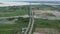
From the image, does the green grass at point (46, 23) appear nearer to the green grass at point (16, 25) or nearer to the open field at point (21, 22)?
the open field at point (21, 22)

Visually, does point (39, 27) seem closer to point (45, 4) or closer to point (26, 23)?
point (26, 23)

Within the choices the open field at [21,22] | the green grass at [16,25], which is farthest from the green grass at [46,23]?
the green grass at [16,25]

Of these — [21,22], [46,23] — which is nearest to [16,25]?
[21,22]

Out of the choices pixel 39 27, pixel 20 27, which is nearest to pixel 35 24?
pixel 39 27

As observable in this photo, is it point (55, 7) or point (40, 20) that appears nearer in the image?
point (40, 20)

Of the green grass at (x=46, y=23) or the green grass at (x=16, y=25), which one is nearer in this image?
the green grass at (x=16, y=25)

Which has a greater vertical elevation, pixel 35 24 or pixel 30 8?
pixel 30 8

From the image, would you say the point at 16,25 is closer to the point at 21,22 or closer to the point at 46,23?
the point at 21,22

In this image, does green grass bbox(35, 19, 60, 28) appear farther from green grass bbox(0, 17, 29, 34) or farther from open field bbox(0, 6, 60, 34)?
green grass bbox(0, 17, 29, 34)

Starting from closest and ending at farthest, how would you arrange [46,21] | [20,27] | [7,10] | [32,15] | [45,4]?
[20,27], [46,21], [32,15], [7,10], [45,4]

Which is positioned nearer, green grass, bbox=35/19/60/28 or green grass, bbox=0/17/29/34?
green grass, bbox=0/17/29/34

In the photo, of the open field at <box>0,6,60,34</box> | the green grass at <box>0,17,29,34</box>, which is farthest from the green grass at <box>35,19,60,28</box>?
the green grass at <box>0,17,29,34</box>
